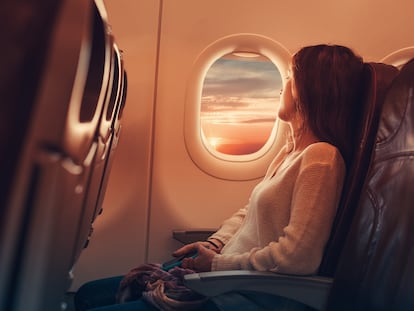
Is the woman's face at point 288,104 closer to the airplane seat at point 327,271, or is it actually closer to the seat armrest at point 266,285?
the airplane seat at point 327,271

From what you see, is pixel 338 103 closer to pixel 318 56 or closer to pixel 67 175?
pixel 318 56

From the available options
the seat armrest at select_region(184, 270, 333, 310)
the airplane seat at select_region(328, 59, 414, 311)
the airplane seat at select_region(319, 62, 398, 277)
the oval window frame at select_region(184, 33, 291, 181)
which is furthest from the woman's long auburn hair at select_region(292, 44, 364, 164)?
the oval window frame at select_region(184, 33, 291, 181)

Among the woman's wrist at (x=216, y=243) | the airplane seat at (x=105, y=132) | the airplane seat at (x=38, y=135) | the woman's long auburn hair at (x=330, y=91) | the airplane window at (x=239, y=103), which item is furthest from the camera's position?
the airplane window at (x=239, y=103)

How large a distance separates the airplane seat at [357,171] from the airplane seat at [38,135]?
3.09 ft

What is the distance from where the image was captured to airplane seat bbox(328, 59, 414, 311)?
1.13 meters

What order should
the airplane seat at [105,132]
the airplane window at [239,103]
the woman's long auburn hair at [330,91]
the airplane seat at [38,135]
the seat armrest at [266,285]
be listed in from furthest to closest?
1. the airplane window at [239,103]
2. the woman's long auburn hair at [330,91]
3. the seat armrest at [266,285]
4. the airplane seat at [105,132]
5. the airplane seat at [38,135]

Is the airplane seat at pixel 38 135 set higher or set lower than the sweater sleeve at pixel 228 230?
higher

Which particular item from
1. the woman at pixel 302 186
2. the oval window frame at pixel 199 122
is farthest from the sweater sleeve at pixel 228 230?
the oval window frame at pixel 199 122

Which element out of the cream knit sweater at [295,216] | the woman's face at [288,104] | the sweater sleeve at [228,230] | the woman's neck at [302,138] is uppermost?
the woman's face at [288,104]

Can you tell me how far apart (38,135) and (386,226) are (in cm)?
93

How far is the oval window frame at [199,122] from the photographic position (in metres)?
2.55

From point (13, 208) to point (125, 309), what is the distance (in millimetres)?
1115

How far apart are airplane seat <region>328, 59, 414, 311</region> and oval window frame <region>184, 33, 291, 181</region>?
51.5 inches

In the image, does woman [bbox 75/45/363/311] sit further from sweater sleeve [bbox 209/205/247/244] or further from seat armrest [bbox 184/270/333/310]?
sweater sleeve [bbox 209/205/247/244]
